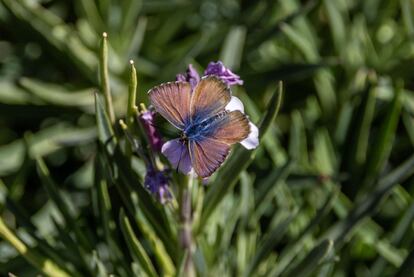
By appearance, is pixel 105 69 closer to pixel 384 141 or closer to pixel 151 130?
pixel 151 130

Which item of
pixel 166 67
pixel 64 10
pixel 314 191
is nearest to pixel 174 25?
pixel 166 67

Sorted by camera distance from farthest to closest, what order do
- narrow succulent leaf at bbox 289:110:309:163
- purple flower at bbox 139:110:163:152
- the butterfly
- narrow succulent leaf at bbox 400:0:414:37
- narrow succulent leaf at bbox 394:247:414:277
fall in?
narrow succulent leaf at bbox 400:0:414:37, narrow succulent leaf at bbox 289:110:309:163, narrow succulent leaf at bbox 394:247:414:277, purple flower at bbox 139:110:163:152, the butterfly

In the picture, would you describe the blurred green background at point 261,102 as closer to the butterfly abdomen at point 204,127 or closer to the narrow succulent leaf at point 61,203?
the narrow succulent leaf at point 61,203

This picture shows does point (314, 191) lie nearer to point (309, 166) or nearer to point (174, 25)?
point (309, 166)

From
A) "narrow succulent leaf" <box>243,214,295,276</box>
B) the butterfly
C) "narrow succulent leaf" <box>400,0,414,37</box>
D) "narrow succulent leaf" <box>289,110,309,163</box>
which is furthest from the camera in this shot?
"narrow succulent leaf" <box>400,0,414,37</box>

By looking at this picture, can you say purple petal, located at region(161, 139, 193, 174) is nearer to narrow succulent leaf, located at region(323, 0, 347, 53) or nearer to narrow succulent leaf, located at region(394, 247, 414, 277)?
narrow succulent leaf, located at region(394, 247, 414, 277)

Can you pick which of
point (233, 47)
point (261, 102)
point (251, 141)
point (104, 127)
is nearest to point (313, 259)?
point (251, 141)


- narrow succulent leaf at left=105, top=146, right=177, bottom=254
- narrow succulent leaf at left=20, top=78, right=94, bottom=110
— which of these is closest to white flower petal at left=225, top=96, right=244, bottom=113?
narrow succulent leaf at left=105, top=146, right=177, bottom=254
